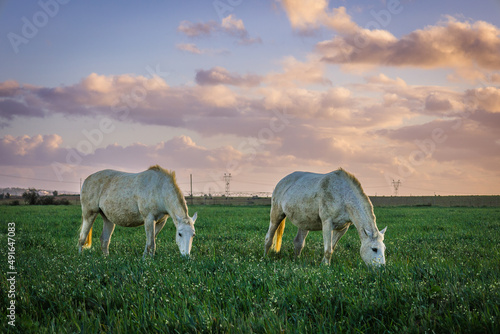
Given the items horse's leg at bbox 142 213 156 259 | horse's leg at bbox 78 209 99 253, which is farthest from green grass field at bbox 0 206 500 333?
horse's leg at bbox 78 209 99 253

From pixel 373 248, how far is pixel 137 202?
6.09 m

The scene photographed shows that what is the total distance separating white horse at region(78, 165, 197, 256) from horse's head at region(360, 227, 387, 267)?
387 centimetres

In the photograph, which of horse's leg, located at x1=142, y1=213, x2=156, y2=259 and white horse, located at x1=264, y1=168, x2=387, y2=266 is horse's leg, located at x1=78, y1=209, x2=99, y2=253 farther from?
white horse, located at x1=264, y1=168, x2=387, y2=266

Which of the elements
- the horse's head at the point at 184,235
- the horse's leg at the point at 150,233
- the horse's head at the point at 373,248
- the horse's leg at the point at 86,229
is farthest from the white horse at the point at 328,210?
the horse's leg at the point at 86,229

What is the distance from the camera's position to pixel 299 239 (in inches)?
390

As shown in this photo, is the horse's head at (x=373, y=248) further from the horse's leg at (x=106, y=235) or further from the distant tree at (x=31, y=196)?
the distant tree at (x=31, y=196)

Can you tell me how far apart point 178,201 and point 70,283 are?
379cm

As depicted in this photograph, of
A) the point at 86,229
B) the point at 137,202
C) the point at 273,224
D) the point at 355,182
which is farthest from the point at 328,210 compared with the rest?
the point at 86,229

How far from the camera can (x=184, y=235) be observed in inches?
335

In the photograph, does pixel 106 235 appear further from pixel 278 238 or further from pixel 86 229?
pixel 278 238

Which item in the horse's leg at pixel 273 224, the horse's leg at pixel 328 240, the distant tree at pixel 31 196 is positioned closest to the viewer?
the horse's leg at pixel 328 240

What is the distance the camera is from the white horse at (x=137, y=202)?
910cm

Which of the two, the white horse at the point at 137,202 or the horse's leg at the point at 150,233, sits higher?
the white horse at the point at 137,202

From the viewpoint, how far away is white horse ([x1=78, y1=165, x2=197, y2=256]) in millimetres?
9102
